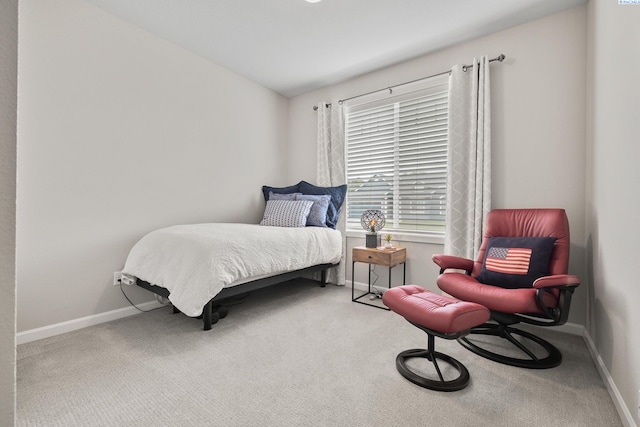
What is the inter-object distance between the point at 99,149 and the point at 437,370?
10.0 feet

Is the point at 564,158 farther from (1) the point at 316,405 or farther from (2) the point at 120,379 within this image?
(2) the point at 120,379

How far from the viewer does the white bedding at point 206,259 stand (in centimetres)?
214

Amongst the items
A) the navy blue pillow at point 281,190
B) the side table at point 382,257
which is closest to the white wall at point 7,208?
the side table at point 382,257

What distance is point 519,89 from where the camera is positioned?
263 centimetres

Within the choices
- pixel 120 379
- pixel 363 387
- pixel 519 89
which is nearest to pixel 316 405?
pixel 363 387

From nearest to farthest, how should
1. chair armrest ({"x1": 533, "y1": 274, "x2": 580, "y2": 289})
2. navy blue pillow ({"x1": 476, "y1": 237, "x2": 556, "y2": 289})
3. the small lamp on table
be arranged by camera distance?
chair armrest ({"x1": 533, "y1": 274, "x2": 580, "y2": 289}) < navy blue pillow ({"x1": 476, "y1": 237, "x2": 556, "y2": 289}) < the small lamp on table

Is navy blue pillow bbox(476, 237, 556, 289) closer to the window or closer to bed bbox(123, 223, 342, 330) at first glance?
the window

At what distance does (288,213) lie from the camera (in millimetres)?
3467

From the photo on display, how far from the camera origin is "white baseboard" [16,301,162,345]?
216 cm

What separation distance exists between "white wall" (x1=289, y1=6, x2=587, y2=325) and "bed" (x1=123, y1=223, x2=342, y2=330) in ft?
6.76

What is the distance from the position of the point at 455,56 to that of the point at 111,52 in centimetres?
323

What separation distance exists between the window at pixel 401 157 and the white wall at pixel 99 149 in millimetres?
1654

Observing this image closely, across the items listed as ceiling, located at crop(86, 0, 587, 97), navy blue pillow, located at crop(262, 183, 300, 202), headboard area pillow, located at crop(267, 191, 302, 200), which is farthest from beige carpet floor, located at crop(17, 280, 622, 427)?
ceiling, located at crop(86, 0, 587, 97)

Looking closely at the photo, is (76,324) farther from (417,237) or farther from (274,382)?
(417,237)
